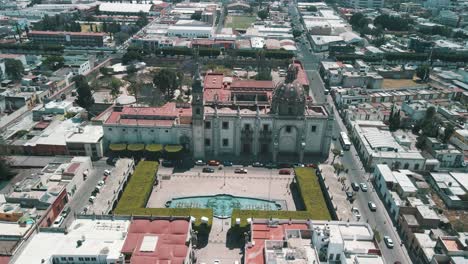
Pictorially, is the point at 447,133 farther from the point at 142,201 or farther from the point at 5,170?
the point at 5,170

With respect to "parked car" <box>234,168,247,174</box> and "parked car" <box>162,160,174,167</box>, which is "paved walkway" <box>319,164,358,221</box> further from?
"parked car" <box>162,160,174,167</box>

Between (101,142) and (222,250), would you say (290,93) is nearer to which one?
(222,250)

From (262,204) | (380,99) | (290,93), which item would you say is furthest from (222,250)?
(380,99)

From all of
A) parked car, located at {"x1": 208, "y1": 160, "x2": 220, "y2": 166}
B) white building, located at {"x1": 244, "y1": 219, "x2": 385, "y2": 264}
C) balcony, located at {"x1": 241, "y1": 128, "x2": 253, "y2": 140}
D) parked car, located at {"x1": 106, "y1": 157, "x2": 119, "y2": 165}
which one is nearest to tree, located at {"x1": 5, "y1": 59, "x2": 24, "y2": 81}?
parked car, located at {"x1": 106, "y1": 157, "x2": 119, "y2": 165}

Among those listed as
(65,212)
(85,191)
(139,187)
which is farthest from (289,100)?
(65,212)

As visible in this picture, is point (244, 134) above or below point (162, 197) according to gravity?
above

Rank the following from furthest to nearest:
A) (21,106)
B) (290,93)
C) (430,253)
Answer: (21,106)
(290,93)
(430,253)
